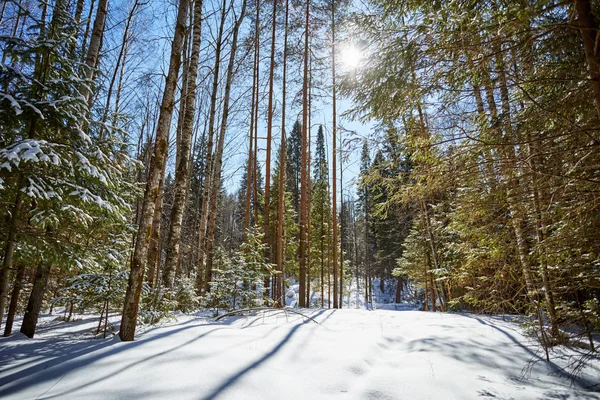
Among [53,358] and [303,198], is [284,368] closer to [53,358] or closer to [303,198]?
[53,358]

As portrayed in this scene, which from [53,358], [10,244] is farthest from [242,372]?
[10,244]

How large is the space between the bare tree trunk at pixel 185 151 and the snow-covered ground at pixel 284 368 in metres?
3.26

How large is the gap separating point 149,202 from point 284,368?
3112mm

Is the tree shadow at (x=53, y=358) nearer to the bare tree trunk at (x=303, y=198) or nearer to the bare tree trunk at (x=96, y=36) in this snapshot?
the bare tree trunk at (x=96, y=36)

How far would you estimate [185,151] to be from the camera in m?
6.65

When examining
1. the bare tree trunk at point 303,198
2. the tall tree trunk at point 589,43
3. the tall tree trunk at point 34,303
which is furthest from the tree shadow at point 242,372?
the bare tree trunk at point 303,198

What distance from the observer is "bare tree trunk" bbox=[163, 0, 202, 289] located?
6.13 metres

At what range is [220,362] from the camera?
2961mm

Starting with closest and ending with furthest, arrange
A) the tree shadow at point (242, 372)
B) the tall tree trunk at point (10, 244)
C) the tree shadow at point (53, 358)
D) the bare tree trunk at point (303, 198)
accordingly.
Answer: the tree shadow at point (242, 372) → the tree shadow at point (53, 358) → the tall tree trunk at point (10, 244) → the bare tree trunk at point (303, 198)

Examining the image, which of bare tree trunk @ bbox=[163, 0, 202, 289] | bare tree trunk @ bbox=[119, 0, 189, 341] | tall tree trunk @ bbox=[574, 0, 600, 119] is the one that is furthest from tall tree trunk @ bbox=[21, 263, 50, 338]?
tall tree trunk @ bbox=[574, 0, 600, 119]

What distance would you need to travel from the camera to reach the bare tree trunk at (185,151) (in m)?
6.13

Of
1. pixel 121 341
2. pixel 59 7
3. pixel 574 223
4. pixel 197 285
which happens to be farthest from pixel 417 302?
pixel 59 7

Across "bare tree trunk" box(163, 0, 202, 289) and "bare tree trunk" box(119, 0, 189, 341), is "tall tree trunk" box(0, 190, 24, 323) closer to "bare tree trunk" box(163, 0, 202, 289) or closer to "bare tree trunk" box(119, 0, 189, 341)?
"bare tree trunk" box(119, 0, 189, 341)

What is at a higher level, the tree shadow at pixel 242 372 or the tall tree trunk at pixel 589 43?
the tall tree trunk at pixel 589 43
